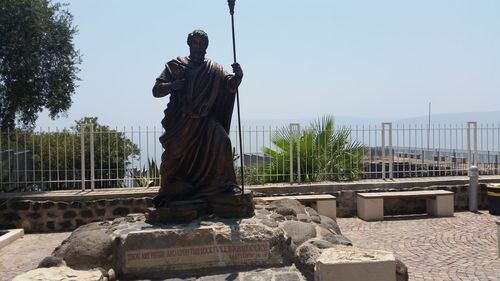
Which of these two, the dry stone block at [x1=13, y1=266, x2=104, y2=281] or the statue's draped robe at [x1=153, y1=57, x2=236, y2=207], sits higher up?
the statue's draped robe at [x1=153, y1=57, x2=236, y2=207]

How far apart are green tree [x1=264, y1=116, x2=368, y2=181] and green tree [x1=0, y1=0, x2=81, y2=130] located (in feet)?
16.2

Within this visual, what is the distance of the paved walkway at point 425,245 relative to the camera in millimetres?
6160

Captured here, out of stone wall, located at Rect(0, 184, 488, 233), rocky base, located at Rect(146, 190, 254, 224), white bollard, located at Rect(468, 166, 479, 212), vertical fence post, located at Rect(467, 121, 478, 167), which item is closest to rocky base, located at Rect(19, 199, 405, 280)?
rocky base, located at Rect(146, 190, 254, 224)

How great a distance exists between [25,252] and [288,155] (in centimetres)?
558

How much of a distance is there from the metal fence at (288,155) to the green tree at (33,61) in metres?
1.04

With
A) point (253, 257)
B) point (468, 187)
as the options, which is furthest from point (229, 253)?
point (468, 187)

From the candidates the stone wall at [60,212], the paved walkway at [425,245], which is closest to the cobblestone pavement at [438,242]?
the paved walkway at [425,245]

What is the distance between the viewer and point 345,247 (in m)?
4.98

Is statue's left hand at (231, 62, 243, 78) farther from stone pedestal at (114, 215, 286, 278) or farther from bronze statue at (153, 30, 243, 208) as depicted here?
stone pedestal at (114, 215, 286, 278)

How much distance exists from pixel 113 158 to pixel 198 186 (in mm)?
5915

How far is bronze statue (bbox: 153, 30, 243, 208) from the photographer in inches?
226

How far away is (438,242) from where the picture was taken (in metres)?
7.66

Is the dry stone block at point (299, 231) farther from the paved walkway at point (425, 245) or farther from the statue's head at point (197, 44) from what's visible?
the statue's head at point (197, 44)

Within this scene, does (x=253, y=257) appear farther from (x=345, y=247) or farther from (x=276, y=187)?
(x=276, y=187)
